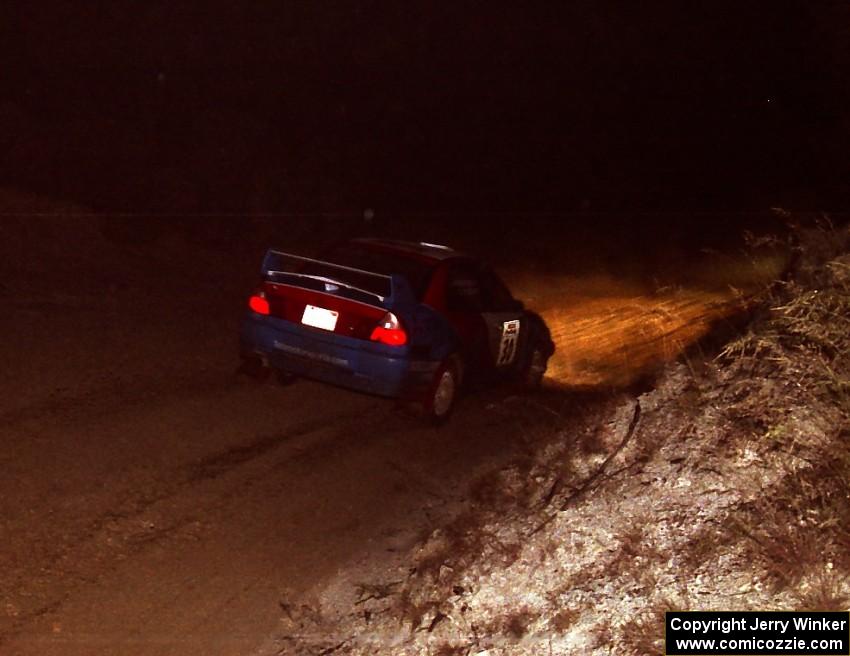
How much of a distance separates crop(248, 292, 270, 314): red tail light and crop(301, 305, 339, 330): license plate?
1.41ft

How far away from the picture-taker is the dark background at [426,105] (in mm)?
21875

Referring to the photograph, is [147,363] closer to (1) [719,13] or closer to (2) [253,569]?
(2) [253,569]

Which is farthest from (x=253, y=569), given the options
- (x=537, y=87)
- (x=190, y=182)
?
(x=537, y=87)

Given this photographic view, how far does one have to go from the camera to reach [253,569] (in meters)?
6.53

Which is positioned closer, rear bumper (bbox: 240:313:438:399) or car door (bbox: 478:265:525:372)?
rear bumper (bbox: 240:313:438:399)

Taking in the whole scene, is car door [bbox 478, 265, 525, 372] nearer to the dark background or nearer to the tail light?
the tail light

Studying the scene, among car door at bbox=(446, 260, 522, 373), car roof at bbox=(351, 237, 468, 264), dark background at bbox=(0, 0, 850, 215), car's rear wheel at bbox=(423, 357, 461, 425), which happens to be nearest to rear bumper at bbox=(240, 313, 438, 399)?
car's rear wheel at bbox=(423, 357, 461, 425)

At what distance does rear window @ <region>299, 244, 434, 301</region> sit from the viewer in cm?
973

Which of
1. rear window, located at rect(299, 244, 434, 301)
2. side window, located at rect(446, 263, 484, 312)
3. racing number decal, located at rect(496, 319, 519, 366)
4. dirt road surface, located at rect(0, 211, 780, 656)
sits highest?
rear window, located at rect(299, 244, 434, 301)

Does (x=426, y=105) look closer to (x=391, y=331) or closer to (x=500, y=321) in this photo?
(x=500, y=321)

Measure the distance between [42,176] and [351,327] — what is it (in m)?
12.1

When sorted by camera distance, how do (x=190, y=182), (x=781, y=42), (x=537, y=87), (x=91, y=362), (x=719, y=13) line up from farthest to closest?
(x=537, y=87)
(x=719, y=13)
(x=781, y=42)
(x=190, y=182)
(x=91, y=362)

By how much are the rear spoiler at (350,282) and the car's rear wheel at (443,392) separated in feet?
2.49

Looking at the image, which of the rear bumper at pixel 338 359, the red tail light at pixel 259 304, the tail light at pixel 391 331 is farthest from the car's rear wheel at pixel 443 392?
the red tail light at pixel 259 304
